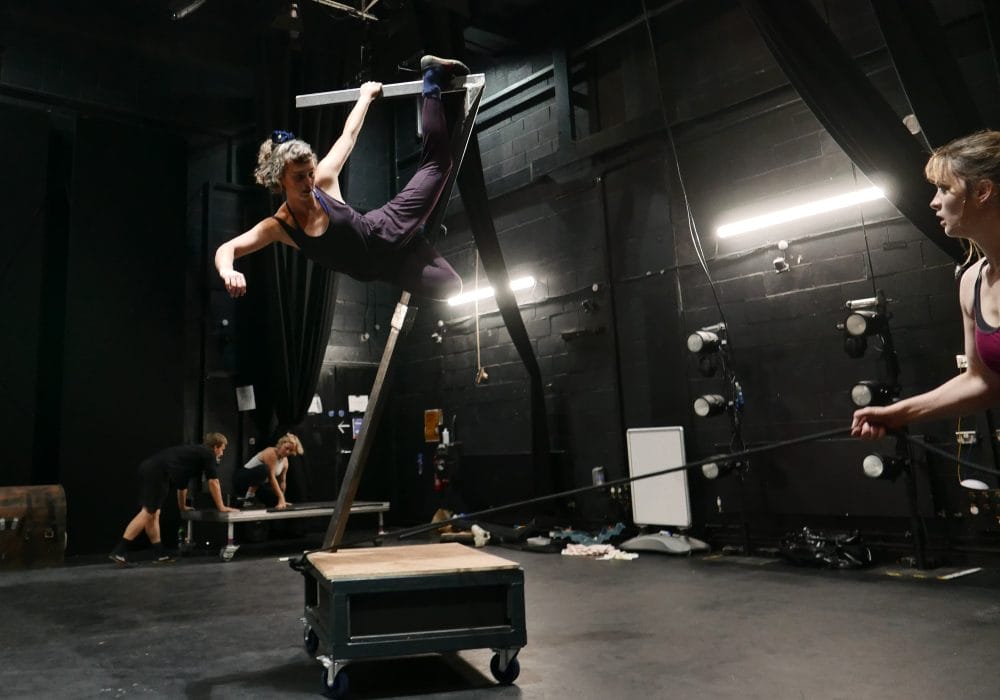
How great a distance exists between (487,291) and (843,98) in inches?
185

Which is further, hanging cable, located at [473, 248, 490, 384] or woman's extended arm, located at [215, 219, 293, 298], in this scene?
hanging cable, located at [473, 248, 490, 384]

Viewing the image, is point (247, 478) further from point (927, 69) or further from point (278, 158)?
point (927, 69)

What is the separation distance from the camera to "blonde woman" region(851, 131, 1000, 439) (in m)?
1.51

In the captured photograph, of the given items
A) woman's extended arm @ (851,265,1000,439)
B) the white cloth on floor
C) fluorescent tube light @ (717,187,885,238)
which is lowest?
the white cloth on floor

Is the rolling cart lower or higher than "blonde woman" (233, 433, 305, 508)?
lower

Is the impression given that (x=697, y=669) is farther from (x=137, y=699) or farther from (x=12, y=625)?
(x=12, y=625)

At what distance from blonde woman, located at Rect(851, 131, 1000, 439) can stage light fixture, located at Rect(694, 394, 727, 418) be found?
3.82m

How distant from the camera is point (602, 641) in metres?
3.06

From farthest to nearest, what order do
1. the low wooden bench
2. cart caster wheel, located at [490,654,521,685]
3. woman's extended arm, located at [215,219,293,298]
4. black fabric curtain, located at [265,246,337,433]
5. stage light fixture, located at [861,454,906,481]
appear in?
1. black fabric curtain, located at [265,246,337,433]
2. the low wooden bench
3. stage light fixture, located at [861,454,906,481]
4. cart caster wheel, located at [490,654,521,685]
5. woman's extended arm, located at [215,219,293,298]

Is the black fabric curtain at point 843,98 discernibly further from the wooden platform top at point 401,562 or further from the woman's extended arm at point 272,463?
the woman's extended arm at point 272,463

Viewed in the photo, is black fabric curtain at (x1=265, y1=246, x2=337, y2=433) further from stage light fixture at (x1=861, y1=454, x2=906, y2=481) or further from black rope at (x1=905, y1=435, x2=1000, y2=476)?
black rope at (x1=905, y1=435, x2=1000, y2=476)

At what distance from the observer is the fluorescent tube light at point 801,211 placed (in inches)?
199

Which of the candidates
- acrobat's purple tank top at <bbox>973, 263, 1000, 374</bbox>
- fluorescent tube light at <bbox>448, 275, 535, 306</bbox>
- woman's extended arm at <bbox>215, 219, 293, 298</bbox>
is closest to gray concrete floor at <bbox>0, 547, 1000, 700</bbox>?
acrobat's purple tank top at <bbox>973, 263, 1000, 374</bbox>

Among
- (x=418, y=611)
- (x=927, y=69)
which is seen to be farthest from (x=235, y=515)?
(x=927, y=69)
